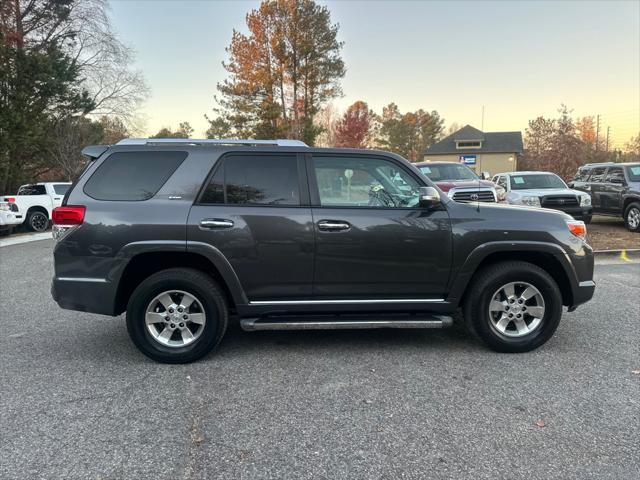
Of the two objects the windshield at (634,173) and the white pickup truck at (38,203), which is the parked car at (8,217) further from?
the windshield at (634,173)

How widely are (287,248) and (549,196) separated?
33.0 ft

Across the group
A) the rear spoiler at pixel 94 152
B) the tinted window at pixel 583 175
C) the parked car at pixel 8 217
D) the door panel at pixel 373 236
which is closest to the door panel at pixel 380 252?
the door panel at pixel 373 236

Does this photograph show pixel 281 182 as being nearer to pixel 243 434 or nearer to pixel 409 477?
pixel 243 434

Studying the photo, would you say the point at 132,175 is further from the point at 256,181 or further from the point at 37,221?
the point at 37,221

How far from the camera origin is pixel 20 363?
4.14 m

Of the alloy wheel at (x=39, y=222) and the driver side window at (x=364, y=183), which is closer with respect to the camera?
the driver side window at (x=364, y=183)

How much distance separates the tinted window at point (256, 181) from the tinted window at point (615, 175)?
12.1 meters

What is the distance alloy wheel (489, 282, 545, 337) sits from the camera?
166 inches

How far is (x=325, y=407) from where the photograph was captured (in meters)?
3.28

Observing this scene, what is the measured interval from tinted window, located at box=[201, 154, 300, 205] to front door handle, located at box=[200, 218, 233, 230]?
0.18 m

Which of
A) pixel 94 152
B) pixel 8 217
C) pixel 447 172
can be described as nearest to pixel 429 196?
pixel 94 152

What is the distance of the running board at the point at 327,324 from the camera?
4004 mm

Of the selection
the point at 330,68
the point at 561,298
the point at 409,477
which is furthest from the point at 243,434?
the point at 330,68

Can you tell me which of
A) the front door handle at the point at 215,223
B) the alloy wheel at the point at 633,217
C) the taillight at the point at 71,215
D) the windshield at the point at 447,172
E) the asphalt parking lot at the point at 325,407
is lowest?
the asphalt parking lot at the point at 325,407
